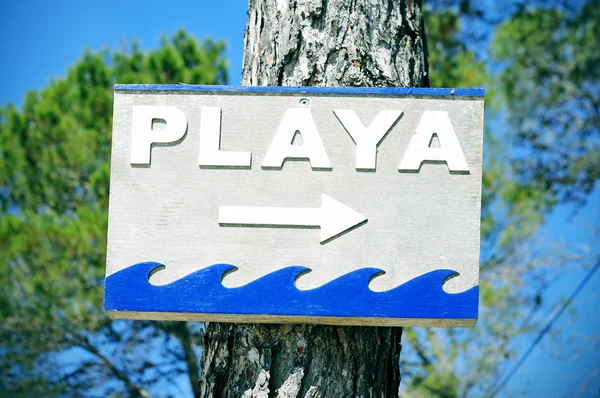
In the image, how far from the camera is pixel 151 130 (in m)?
1.55

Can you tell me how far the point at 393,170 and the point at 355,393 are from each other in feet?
1.31

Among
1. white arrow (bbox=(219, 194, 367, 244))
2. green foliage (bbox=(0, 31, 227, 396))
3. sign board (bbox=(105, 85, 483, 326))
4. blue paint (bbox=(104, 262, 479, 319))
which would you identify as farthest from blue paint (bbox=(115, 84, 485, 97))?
green foliage (bbox=(0, 31, 227, 396))

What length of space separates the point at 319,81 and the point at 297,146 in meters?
0.15

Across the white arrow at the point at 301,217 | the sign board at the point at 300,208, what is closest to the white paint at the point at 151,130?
the sign board at the point at 300,208

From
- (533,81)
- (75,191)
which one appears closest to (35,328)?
(75,191)

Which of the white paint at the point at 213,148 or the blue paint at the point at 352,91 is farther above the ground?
the blue paint at the point at 352,91

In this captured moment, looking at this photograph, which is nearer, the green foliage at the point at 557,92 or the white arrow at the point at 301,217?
the white arrow at the point at 301,217

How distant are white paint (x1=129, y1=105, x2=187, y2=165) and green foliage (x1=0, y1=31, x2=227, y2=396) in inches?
252

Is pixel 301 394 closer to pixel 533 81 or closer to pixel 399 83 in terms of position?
pixel 399 83

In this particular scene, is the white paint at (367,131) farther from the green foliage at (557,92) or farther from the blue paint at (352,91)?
the green foliage at (557,92)

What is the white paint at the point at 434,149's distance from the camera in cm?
152

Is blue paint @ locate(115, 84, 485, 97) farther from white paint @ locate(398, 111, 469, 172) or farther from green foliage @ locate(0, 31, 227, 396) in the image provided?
green foliage @ locate(0, 31, 227, 396)

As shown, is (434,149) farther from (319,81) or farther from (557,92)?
(557,92)

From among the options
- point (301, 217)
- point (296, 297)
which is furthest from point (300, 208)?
point (296, 297)
